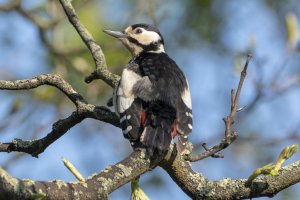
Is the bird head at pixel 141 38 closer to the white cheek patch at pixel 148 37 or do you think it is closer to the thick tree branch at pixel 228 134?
the white cheek patch at pixel 148 37

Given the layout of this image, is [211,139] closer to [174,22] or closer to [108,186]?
[174,22]

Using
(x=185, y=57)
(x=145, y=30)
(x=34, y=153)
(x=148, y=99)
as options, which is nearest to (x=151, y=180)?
(x=185, y=57)

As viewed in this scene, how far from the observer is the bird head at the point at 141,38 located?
525cm

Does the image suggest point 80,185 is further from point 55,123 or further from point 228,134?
point 55,123

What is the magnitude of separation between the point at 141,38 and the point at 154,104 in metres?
1.52

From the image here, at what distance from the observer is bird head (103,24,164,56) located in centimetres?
525

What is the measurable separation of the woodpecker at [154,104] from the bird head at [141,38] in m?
0.55

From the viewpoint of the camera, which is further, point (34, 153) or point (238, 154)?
point (238, 154)

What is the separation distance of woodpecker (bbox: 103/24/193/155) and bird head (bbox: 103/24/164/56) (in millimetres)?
555

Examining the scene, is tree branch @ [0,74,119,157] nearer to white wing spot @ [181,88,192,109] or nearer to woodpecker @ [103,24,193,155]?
woodpecker @ [103,24,193,155]

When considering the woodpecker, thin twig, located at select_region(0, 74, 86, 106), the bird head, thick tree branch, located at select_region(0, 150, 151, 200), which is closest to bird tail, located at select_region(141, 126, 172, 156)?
the woodpecker

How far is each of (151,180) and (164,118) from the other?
3540 mm

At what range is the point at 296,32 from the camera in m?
4.87

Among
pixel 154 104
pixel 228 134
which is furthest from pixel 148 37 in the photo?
pixel 228 134
